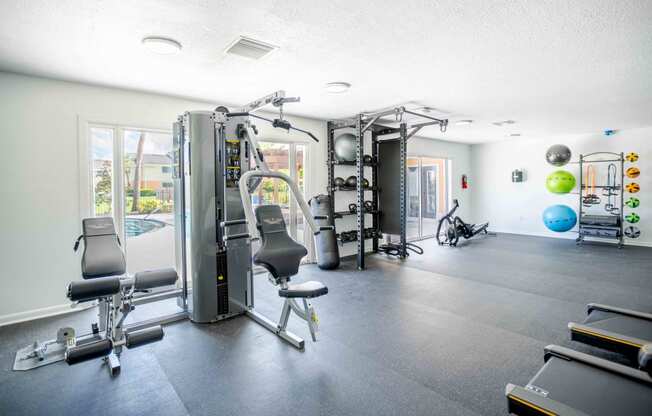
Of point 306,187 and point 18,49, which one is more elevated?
point 18,49

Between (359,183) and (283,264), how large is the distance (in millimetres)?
2904

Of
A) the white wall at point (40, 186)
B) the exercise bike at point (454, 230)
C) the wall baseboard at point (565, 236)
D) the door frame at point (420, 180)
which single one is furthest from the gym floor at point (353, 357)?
the door frame at point (420, 180)

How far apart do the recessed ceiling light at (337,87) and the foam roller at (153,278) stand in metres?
2.51

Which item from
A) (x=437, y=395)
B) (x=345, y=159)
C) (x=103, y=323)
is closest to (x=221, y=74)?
(x=103, y=323)

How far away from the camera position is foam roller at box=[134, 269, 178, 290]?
277 centimetres

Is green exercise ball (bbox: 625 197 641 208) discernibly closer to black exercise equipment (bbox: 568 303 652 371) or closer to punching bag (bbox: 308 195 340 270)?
black exercise equipment (bbox: 568 303 652 371)

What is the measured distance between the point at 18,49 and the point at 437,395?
13.3 ft

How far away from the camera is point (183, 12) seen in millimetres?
2207

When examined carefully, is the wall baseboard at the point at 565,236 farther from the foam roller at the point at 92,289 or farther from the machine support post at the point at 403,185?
the foam roller at the point at 92,289

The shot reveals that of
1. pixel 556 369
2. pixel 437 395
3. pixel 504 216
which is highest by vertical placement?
pixel 504 216

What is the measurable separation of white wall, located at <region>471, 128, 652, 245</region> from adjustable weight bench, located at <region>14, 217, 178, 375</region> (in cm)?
869

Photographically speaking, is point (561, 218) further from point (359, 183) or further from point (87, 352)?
point (87, 352)

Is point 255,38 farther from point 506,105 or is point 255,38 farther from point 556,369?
point 506,105

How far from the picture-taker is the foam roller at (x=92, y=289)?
88.5 inches
